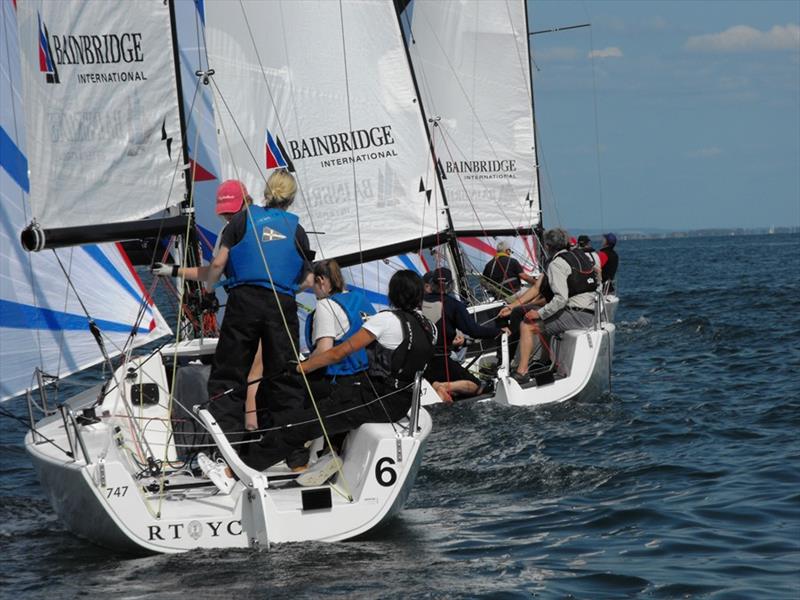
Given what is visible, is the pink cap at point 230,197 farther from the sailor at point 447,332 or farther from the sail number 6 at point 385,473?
the sailor at point 447,332

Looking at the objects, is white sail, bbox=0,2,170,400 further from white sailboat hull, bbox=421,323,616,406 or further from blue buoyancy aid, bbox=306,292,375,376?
white sailboat hull, bbox=421,323,616,406

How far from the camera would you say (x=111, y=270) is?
376 inches

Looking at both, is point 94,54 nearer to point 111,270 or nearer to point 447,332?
point 111,270

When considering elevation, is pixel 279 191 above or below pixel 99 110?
below

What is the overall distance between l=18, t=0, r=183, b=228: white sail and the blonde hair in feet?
5.97

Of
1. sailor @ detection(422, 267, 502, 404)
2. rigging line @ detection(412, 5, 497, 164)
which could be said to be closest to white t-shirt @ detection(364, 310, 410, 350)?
sailor @ detection(422, 267, 502, 404)

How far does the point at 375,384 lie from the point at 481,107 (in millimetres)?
14517

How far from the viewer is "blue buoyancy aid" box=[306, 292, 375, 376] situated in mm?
7680

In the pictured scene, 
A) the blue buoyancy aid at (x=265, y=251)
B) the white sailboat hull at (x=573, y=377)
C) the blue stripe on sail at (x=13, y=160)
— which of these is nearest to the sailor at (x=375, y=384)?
the blue buoyancy aid at (x=265, y=251)

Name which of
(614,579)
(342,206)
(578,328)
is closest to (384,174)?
(342,206)

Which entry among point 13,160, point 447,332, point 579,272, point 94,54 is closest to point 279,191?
point 94,54

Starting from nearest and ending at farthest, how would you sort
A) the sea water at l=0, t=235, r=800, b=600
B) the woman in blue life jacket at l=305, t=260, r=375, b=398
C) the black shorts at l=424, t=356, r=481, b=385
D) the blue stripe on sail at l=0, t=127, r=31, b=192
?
the sea water at l=0, t=235, r=800, b=600, the woman in blue life jacket at l=305, t=260, r=375, b=398, the blue stripe on sail at l=0, t=127, r=31, b=192, the black shorts at l=424, t=356, r=481, b=385

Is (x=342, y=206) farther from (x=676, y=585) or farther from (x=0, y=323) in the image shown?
(x=676, y=585)

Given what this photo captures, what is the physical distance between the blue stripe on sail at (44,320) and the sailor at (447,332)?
294 cm
